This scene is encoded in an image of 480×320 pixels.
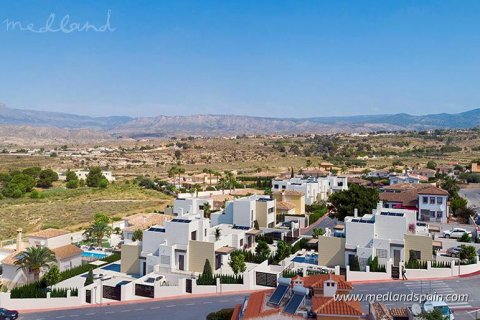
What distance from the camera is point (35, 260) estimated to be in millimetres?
36469

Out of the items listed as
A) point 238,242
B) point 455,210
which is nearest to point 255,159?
point 455,210

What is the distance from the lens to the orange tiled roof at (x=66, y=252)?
40178 millimetres

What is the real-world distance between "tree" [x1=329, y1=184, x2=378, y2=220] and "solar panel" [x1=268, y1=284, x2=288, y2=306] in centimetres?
3504

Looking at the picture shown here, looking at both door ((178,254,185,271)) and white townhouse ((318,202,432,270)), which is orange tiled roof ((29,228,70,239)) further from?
white townhouse ((318,202,432,270))

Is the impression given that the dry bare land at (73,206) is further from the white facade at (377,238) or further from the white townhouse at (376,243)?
the white facade at (377,238)

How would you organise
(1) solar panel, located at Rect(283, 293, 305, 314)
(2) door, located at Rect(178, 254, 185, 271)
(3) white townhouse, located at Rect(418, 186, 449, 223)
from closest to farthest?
(1) solar panel, located at Rect(283, 293, 305, 314)
(2) door, located at Rect(178, 254, 185, 271)
(3) white townhouse, located at Rect(418, 186, 449, 223)

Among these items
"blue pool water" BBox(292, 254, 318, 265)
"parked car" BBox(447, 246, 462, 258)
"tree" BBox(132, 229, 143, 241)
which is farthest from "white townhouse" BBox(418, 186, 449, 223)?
"tree" BBox(132, 229, 143, 241)

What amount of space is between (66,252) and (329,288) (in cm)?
2644

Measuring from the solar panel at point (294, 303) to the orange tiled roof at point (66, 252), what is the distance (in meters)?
26.9

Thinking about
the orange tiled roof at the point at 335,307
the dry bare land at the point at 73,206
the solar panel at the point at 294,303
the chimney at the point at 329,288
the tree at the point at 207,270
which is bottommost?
the dry bare land at the point at 73,206

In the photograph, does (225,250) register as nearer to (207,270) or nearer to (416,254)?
(207,270)

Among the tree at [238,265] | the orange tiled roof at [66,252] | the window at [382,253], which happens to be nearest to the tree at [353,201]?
the window at [382,253]

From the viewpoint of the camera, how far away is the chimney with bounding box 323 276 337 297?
21812 millimetres

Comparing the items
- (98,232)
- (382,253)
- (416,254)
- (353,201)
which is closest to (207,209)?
(98,232)
